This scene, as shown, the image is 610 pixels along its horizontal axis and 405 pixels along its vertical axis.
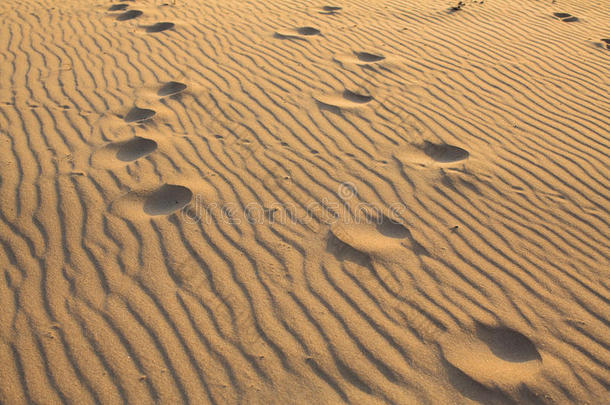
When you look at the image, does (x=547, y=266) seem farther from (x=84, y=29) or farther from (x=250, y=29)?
(x=84, y=29)

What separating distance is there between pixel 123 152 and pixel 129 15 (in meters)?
3.75

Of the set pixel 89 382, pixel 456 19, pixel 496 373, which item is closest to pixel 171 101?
pixel 89 382

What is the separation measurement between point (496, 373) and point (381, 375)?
57 cm

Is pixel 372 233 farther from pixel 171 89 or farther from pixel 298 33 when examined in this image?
pixel 298 33

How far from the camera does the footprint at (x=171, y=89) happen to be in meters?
4.47

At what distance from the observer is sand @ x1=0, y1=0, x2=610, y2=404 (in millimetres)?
2244

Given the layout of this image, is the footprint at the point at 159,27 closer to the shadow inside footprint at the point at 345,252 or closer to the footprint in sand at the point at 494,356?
the shadow inside footprint at the point at 345,252

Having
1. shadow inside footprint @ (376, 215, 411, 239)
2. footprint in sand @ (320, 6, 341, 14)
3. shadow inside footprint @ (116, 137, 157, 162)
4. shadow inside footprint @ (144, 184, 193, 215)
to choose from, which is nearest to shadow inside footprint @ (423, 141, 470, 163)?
shadow inside footprint @ (376, 215, 411, 239)

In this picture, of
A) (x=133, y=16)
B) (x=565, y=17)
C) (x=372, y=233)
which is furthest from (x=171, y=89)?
(x=565, y=17)

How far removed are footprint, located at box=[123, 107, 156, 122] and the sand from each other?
3 centimetres

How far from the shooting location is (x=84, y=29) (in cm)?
594

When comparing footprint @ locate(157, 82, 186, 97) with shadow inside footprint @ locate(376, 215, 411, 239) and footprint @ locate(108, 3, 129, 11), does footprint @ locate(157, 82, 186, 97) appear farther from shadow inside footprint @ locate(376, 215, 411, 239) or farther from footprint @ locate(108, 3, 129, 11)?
footprint @ locate(108, 3, 129, 11)

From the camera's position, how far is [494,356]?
2.32m

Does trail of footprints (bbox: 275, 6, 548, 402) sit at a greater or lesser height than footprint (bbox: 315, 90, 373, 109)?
lesser
